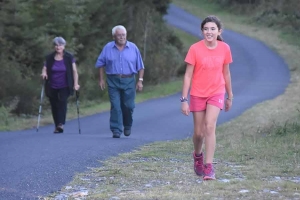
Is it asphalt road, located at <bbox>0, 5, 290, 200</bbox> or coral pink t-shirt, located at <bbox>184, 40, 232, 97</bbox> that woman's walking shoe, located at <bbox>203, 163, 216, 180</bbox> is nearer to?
coral pink t-shirt, located at <bbox>184, 40, 232, 97</bbox>

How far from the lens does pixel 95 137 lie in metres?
13.5

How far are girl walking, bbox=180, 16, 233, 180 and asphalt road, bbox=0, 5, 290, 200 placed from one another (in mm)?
1576

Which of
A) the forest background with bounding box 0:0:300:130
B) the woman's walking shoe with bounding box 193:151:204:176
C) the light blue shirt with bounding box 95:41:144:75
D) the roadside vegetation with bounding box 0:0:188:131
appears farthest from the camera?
the roadside vegetation with bounding box 0:0:188:131

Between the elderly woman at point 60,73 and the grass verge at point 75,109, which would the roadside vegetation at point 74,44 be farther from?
the elderly woman at point 60,73

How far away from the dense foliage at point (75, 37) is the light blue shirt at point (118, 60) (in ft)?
23.8

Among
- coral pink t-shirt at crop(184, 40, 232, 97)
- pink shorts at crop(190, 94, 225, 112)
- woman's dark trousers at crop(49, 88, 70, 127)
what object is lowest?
woman's dark trousers at crop(49, 88, 70, 127)

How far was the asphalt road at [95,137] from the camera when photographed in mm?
8352

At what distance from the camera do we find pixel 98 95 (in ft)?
83.7

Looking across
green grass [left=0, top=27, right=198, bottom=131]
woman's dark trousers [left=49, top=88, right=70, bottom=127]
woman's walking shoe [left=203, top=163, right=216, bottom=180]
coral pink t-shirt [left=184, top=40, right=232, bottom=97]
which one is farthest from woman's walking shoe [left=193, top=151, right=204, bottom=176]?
green grass [left=0, top=27, right=198, bottom=131]

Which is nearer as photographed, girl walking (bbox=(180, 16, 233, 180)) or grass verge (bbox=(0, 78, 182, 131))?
girl walking (bbox=(180, 16, 233, 180))

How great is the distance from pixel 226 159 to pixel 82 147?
2.32m

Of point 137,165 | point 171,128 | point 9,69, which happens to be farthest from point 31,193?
point 9,69

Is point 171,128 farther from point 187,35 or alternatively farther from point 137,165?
point 187,35

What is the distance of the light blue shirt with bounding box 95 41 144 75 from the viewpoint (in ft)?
43.7
